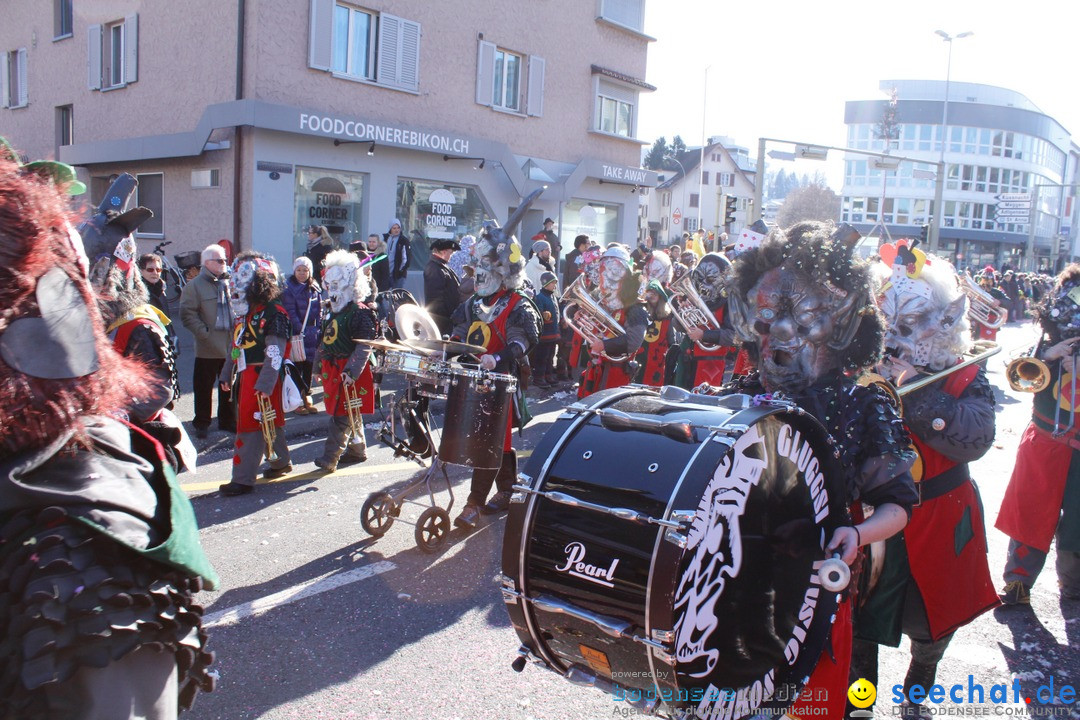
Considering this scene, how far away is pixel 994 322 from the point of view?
662 cm

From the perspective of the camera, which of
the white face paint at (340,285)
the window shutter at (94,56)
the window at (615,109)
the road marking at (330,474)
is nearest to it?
the road marking at (330,474)

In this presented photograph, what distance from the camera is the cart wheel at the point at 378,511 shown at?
5246mm

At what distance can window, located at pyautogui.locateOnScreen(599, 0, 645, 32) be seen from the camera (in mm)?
21438

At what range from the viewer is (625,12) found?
72.4ft

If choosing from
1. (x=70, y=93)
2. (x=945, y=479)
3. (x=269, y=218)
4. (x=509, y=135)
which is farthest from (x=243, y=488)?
(x=70, y=93)

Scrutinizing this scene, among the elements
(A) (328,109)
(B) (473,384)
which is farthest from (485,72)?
(B) (473,384)

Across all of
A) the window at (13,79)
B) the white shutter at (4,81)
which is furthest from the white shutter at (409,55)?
the white shutter at (4,81)

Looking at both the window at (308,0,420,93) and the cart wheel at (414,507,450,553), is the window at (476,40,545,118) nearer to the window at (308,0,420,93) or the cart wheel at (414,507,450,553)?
the window at (308,0,420,93)

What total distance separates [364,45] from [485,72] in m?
3.12

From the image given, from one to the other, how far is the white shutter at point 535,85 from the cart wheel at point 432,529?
16208mm

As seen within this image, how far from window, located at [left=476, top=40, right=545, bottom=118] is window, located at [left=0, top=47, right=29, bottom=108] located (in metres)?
11.9

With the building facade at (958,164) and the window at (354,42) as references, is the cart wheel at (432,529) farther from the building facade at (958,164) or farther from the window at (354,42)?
the building facade at (958,164)

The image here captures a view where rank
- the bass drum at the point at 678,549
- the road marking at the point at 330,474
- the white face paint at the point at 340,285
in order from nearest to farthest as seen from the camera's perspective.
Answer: the bass drum at the point at 678,549 < the road marking at the point at 330,474 < the white face paint at the point at 340,285

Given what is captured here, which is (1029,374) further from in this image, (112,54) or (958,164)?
(958,164)
